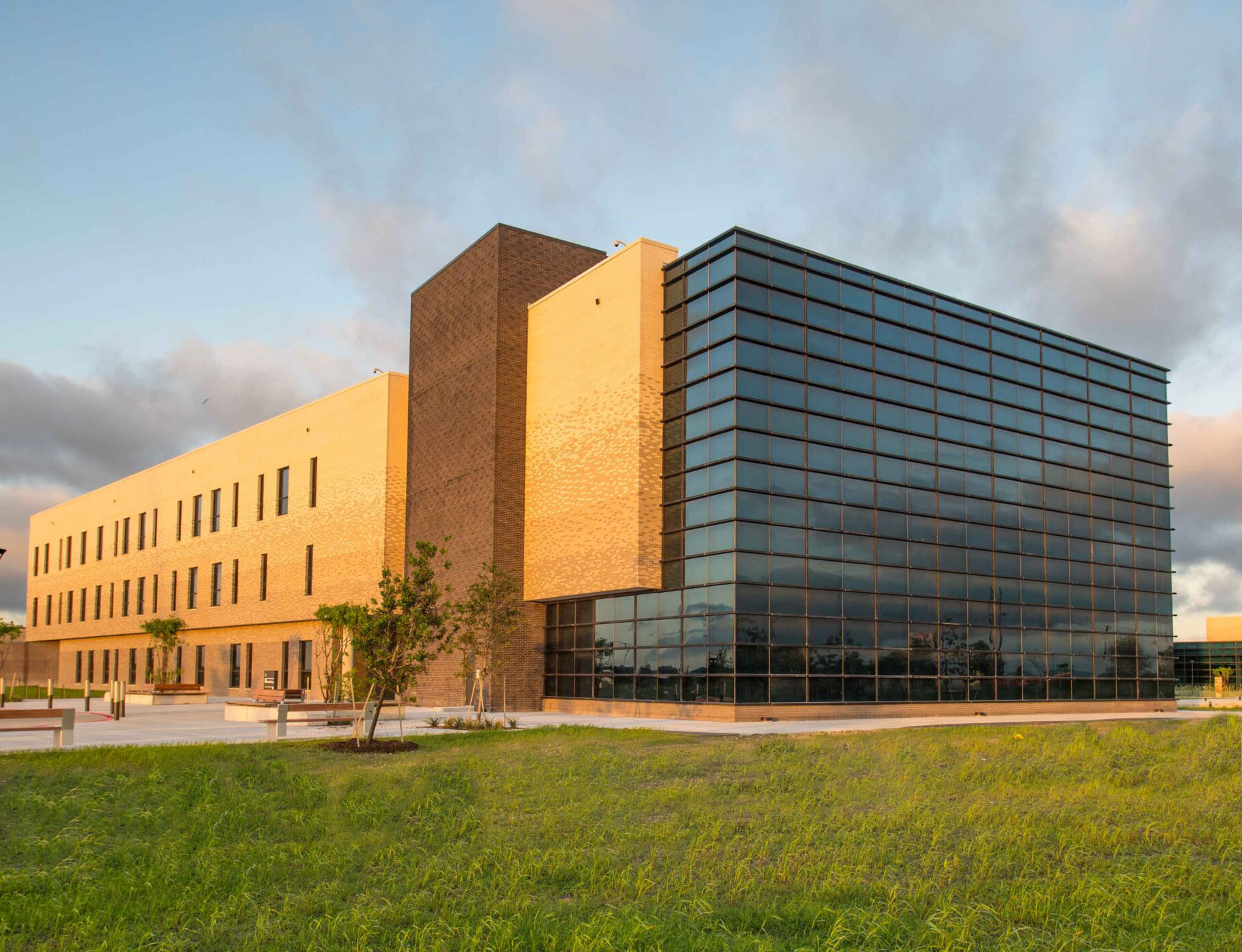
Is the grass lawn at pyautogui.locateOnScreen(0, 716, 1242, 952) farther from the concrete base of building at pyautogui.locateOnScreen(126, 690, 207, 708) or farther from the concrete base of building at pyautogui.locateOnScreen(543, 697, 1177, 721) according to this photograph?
the concrete base of building at pyautogui.locateOnScreen(126, 690, 207, 708)

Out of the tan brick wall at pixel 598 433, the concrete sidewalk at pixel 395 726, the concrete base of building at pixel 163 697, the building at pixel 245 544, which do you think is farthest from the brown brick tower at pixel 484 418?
the concrete base of building at pixel 163 697

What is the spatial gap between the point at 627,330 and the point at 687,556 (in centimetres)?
801

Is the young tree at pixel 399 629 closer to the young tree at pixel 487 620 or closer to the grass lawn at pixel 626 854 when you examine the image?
the grass lawn at pixel 626 854

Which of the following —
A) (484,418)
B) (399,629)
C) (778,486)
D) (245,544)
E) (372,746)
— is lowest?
(372,746)

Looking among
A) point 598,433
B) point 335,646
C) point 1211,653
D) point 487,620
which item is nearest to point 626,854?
point 487,620

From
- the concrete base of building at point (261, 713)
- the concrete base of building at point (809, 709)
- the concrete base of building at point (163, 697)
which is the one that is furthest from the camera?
the concrete base of building at point (163, 697)

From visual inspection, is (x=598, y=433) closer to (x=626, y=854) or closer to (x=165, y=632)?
(x=626, y=854)

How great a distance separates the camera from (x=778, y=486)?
32938 millimetres

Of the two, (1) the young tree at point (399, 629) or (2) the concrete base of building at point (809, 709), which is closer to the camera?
(1) the young tree at point (399, 629)

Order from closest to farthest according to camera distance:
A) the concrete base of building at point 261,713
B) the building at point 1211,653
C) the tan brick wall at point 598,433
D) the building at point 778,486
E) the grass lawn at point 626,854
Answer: the grass lawn at point 626,854 < the concrete base of building at point 261,713 < the building at point 778,486 < the tan brick wall at point 598,433 < the building at point 1211,653

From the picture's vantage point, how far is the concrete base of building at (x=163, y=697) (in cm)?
4769

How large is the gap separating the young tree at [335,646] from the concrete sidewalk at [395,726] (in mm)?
3321

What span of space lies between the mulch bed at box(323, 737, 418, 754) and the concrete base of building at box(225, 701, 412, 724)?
9.36m

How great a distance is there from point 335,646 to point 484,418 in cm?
1049
